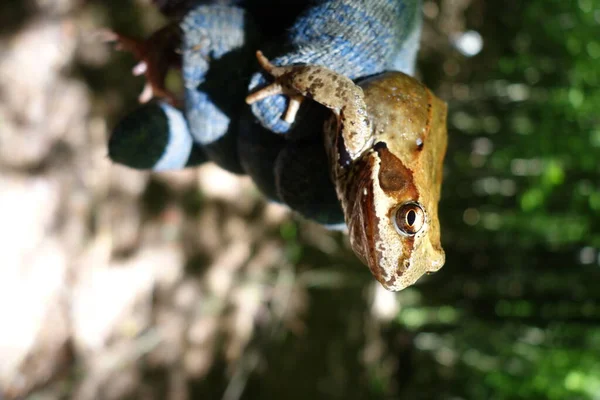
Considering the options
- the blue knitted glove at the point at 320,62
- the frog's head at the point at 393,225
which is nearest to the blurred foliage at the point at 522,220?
the blue knitted glove at the point at 320,62

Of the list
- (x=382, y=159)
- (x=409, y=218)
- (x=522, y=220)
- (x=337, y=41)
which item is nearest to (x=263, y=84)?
(x=337, y=41)

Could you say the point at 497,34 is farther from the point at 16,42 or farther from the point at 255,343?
the point at 16,42

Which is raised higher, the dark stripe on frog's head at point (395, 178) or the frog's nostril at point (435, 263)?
the dark stripe on frog's head at point (395, 178)

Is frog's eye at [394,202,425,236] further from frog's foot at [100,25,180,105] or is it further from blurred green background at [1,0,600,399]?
blurred green background at [1,0,600,399]

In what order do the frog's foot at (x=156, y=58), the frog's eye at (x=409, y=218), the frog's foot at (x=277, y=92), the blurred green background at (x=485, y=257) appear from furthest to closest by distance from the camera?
the blurred green background at (x=485, y=257) → the frog's foot at (x=156, y=58) → the frog's foot at (x=277, y=92) → the frog's eye at (x=409, y=218)

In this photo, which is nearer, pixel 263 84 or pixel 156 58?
pixel 263 84

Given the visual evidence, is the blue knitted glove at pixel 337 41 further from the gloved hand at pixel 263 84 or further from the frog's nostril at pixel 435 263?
the frog's nostril at pixel 435 263

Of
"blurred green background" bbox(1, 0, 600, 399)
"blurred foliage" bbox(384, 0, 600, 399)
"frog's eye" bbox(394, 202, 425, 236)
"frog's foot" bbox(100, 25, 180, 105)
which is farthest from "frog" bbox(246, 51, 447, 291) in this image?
"blurred foliage" bbox(384, 0, 600, 399)

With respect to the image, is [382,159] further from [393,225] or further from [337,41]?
[337,41]
